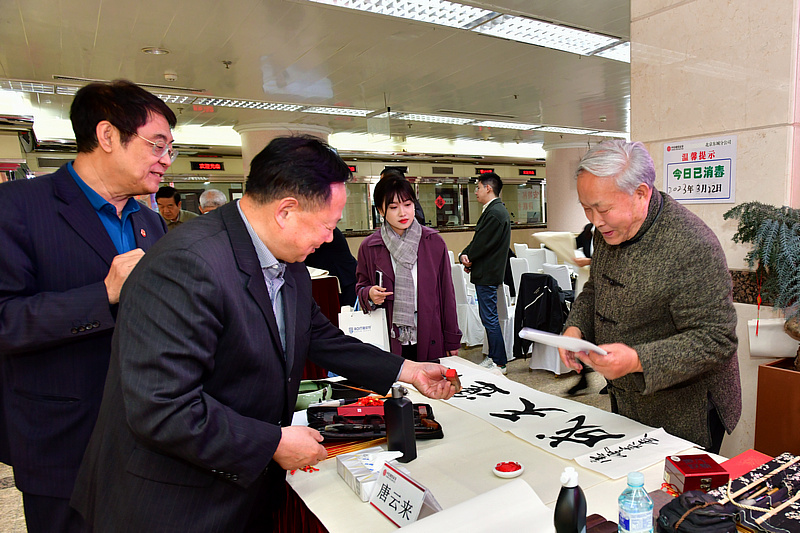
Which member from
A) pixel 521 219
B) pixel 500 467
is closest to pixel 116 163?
pixel 500 467

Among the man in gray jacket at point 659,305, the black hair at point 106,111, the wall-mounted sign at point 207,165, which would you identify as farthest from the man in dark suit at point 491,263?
the wall-mounted sign at point 207,165

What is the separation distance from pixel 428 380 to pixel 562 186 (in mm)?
10921

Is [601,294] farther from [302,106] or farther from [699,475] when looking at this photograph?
[302,106]

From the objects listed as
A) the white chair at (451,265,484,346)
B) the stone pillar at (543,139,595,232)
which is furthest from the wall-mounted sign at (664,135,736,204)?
the stone pillar at (543,139,595,232)

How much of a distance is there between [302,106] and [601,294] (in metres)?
6.33

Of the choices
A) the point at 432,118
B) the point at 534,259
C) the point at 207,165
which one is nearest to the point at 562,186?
the point at 432,118

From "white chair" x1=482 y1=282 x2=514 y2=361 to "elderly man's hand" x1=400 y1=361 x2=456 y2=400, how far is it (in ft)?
12.3

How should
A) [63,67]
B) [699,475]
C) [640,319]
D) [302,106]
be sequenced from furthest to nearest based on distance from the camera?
1. [302,106]
2. [63,67]
3. [640,319]
4. [699,475]

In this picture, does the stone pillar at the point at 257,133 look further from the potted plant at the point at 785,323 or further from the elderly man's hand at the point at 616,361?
the elderly man's hand at the point at 616,361

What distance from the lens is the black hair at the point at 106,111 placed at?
1.43 meters

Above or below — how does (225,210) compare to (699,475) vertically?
above

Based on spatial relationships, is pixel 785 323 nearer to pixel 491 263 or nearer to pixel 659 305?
pixel 659 305

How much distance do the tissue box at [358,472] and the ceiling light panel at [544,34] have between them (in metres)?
3.91

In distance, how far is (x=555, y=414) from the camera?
167 cm
